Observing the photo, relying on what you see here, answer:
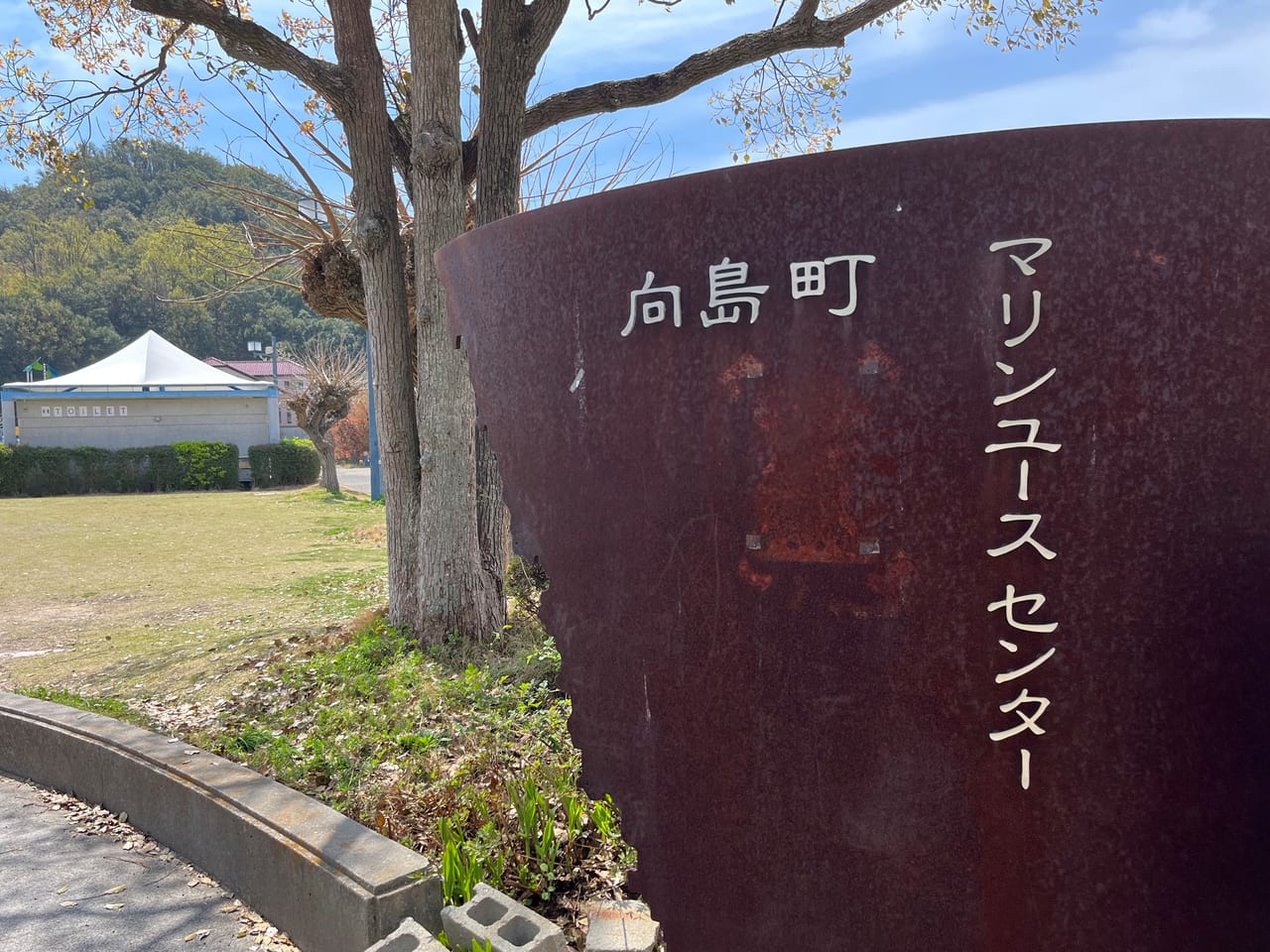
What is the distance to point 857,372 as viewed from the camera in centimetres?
166

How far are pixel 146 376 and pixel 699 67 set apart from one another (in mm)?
29839

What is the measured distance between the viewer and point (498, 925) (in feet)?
8.85

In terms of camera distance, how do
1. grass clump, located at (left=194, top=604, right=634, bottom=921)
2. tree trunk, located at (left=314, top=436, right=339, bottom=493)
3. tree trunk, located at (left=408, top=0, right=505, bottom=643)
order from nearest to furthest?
grass clump, located at (left=194, top=604, right=634, bottom=921) < tree trunk, located at (left=408, top=0, right=505, bottom=643) < tree trunk, located at (left=314, top=436, right=339, bottom=493)

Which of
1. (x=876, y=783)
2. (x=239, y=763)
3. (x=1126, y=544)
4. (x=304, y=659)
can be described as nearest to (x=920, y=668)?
(x=876, y=783)

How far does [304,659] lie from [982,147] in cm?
599

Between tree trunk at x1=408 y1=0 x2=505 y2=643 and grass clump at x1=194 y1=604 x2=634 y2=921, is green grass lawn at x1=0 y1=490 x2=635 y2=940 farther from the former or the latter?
tree trunk at x1=408 y1=0 x2=505 y2=643

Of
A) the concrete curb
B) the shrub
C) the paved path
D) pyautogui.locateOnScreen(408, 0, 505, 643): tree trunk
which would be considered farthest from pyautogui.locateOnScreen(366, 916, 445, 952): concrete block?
the shrub

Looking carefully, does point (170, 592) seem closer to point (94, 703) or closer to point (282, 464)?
point (94, 703)

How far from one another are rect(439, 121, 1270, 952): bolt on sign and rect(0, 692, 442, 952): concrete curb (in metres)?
1.50

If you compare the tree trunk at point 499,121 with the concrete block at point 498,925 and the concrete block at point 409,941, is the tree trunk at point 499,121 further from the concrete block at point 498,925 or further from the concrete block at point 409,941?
the concrete block at point 409,941

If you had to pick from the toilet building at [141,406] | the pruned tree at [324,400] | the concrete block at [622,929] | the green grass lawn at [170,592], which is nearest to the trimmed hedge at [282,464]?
the toilet building at [141,406]

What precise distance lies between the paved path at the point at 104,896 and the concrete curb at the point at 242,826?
77 mm

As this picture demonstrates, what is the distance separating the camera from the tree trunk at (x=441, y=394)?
6.20 meters

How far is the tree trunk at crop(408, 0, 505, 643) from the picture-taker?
244 inches
